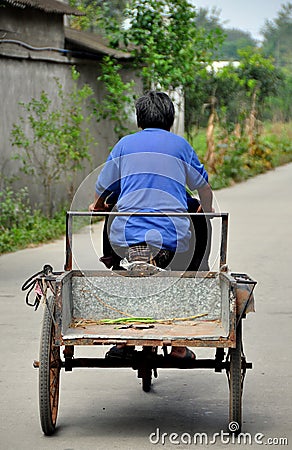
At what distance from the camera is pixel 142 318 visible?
592 centimetres

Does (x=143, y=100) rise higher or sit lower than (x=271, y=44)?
higher

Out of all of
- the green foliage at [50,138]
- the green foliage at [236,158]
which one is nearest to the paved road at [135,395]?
the green foliage at [50,138]

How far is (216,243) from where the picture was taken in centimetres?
1277

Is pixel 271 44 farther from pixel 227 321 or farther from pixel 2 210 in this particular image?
pixel 227 321

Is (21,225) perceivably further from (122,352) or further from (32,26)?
(122,352)

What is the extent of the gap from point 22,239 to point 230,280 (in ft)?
26.1

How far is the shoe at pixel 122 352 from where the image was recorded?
573cm

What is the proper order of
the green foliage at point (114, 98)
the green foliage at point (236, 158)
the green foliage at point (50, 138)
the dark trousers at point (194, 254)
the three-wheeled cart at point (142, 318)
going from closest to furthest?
the three-wheeled cart at point (142, 318), the dark trousers at point (194, 254), the green foliage at point (50, 138), the green foliage at point (114, 98), the green foliage at point (236, 158)

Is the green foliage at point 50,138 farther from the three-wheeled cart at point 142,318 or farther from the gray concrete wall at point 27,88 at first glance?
the three-wheeled cart at point 142,318

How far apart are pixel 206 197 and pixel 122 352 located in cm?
111

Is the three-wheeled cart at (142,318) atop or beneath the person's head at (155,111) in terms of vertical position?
beneath

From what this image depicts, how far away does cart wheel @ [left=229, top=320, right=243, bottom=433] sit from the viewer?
17.8 feet

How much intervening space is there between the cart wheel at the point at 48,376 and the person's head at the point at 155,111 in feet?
4.55

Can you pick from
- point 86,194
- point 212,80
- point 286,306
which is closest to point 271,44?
point 212,80
